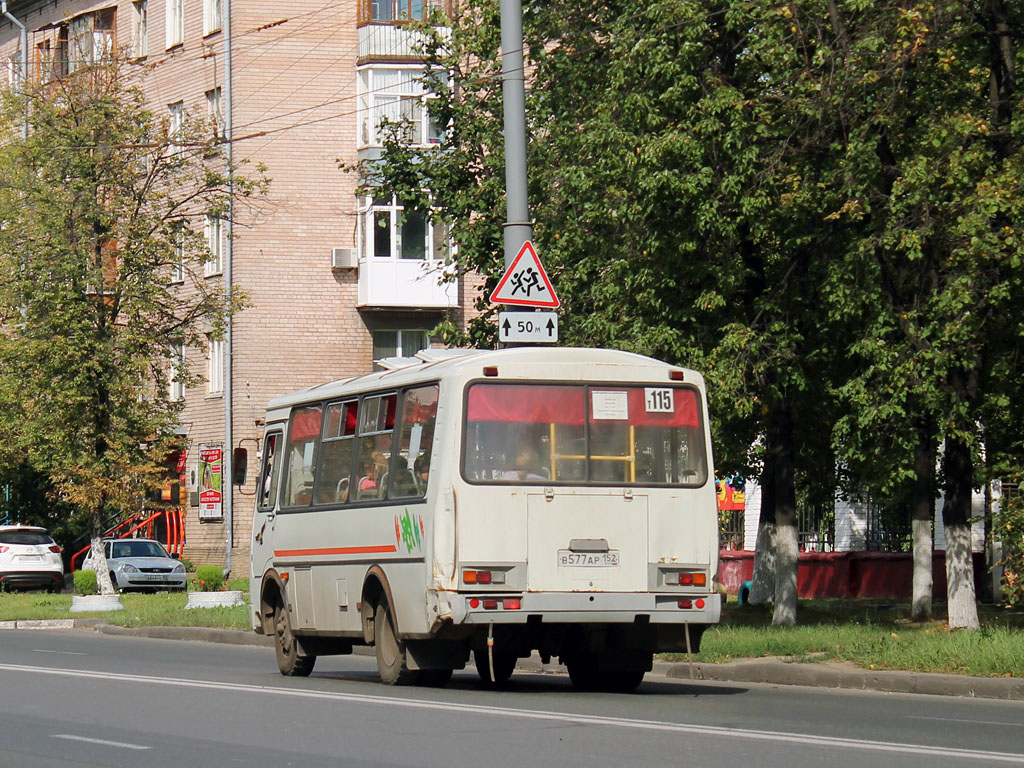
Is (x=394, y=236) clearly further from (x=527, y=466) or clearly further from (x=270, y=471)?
(x=527, y=466)

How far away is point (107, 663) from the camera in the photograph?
2000cm

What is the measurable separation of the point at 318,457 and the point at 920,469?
13604 millimetres

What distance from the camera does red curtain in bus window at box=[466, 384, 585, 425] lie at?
1505cm

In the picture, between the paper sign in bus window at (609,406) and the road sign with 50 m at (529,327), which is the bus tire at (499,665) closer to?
the paper sign in bus window at (609,406)

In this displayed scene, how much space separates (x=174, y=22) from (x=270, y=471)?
34238 mm

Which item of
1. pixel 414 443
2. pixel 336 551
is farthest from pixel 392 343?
pixel 414 443

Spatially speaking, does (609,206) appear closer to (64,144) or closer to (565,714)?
(565,714)

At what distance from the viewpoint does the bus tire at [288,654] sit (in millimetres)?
18000

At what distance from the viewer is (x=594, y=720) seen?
12.2 meters

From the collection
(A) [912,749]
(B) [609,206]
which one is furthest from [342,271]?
(A) [912,749]

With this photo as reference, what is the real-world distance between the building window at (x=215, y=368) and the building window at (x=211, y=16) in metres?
8.52

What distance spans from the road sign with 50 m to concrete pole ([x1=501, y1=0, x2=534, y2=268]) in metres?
0.73

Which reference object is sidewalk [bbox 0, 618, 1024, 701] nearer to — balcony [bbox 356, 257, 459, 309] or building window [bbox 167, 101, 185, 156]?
building window [bbox 167, 101, 185, 156]

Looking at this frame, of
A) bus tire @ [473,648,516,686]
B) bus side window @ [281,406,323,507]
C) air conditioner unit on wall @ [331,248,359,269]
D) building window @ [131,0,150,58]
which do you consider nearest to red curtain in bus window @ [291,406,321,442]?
bus side window @ [281,406,323,507]
